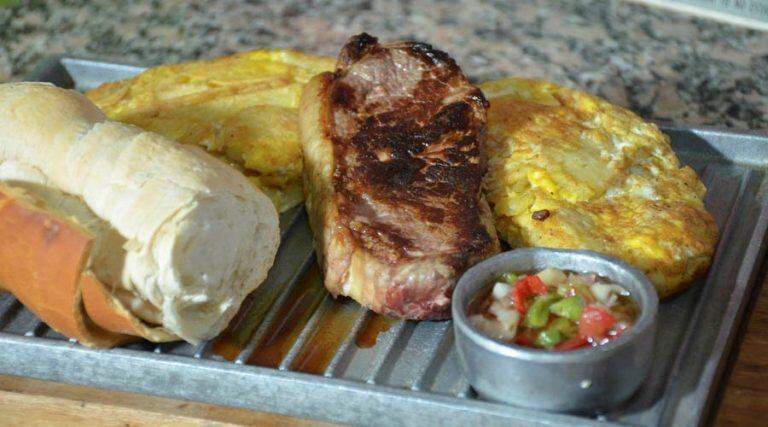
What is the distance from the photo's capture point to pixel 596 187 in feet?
11.7

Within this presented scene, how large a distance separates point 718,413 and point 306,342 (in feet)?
3.60

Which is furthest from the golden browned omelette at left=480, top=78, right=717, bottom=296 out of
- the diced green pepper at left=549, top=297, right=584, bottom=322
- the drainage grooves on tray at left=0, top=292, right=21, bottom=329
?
the drainage grooves on tray at left=0, top=292, right=21, bottom=329

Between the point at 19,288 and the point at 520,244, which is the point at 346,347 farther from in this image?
the point at 19,288

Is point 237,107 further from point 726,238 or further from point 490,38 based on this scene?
point 490,38

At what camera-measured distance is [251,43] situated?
5805mm

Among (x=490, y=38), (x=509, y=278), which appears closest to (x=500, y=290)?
(x=509, y=278)

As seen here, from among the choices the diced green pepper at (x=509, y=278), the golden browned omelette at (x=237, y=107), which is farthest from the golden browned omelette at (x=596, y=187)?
the golden browned omelette at (x=237, y=107)

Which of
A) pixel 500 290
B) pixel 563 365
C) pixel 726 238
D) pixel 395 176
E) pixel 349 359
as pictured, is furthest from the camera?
pixel 726 238

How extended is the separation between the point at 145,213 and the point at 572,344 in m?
1.14

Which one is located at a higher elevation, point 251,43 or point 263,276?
point 263,276

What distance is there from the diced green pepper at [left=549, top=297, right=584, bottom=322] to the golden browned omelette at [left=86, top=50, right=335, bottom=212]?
1220 millimetres

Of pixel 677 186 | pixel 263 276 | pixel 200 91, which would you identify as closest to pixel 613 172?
pixel 677 186

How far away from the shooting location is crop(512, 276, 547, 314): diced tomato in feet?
9.84

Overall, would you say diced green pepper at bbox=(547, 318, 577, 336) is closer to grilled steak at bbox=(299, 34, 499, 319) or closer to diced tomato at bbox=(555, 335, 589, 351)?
diced tomato at bbox=(555, 335, 589, 351)
